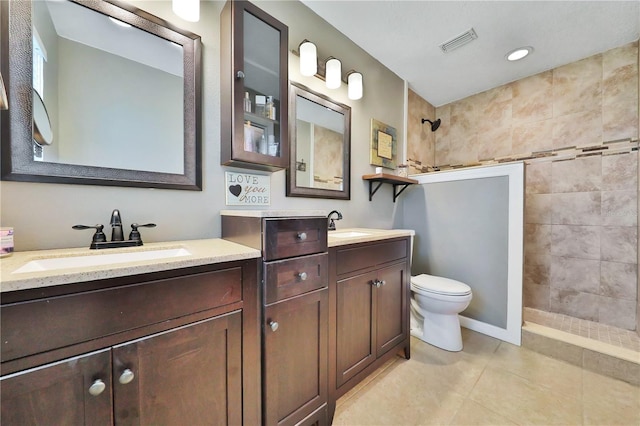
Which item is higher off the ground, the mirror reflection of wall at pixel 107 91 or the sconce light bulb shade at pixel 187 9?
the sconce light bulb shade at pixel 187 9

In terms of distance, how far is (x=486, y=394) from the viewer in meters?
1.33

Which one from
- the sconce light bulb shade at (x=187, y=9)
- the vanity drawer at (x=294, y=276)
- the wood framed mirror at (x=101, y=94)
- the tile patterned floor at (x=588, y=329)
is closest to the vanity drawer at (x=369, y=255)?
the vanity drawer at (x=294, y=276)

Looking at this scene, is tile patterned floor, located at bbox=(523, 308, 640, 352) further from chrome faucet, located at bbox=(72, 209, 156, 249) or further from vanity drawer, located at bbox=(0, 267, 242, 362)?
chrome faucet, located at bbox=(72, 209, 156, 249)

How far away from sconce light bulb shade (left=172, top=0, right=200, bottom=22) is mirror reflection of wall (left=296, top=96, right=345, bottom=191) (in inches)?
26.9

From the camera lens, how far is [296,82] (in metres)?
1.59

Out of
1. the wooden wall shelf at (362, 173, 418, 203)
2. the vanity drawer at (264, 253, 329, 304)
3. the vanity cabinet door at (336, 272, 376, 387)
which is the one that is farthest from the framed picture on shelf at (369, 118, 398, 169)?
the vanity drawer at (264, 253, 329, 304)

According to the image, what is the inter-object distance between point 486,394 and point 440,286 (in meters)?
0.65

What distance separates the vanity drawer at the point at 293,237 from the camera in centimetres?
92

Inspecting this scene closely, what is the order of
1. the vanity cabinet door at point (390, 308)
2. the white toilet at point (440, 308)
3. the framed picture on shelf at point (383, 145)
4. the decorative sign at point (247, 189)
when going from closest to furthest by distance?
the decorative sign at point (247, 189)
the vanity cabinet door at point (390, 308)
the white toilet at point (440, 308)
the framed picture on shelf at point (383, 145)

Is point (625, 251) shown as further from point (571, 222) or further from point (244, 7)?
point (244, 7)

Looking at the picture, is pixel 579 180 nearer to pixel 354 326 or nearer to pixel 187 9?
pixel 354 326

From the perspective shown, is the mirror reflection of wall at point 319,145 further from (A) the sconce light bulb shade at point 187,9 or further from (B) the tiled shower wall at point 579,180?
(B) the tiled shower wall at point 579,180

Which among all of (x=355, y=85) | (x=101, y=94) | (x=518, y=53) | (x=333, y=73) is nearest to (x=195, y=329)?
(x=101, y=94)

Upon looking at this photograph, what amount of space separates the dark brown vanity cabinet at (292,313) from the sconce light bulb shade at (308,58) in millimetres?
1092
